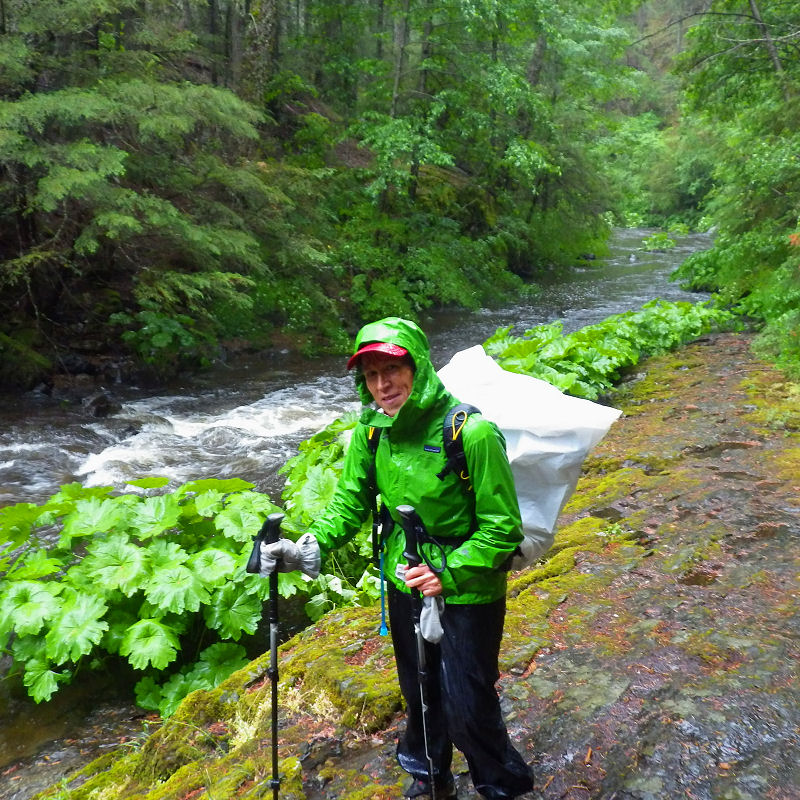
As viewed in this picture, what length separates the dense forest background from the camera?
959cm

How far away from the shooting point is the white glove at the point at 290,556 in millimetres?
2220

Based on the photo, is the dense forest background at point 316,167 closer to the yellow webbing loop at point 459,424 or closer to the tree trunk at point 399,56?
the tree trunk at point 399,56

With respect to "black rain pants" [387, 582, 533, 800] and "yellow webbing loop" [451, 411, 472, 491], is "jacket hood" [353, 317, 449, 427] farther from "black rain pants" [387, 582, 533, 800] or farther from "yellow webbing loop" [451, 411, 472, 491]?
"black rain pants" [387, 582, 533, 800]

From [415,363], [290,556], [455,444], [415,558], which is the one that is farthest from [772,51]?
[290,556]

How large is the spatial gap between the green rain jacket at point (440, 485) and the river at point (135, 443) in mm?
2554

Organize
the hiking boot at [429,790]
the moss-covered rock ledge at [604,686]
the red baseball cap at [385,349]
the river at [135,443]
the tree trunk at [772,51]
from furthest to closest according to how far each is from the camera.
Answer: the tree trunk at [772,51], the river at [135,443], the moss-covered rock ledge at [604,686], the hiking boot at [429,790], the red baseball cap at [385,349]

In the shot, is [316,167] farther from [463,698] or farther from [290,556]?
[463,698]

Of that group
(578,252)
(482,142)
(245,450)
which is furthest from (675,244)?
(245,450)

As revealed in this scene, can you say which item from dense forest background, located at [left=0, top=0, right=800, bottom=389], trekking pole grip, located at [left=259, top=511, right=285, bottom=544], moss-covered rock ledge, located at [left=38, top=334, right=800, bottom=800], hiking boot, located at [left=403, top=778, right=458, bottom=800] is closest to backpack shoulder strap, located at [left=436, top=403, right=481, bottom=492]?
trekking pole grip, located at [left=259, top=511, right=285, bottom=544]

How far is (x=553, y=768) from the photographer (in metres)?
2.71

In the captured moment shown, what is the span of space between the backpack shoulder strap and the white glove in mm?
529

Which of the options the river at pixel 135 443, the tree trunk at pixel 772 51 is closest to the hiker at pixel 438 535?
the river at pixel 135 443

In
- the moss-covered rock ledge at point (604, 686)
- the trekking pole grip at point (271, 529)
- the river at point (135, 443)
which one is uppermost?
the trekking pole grip at point (271, 529)

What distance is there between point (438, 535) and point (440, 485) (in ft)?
0.62
